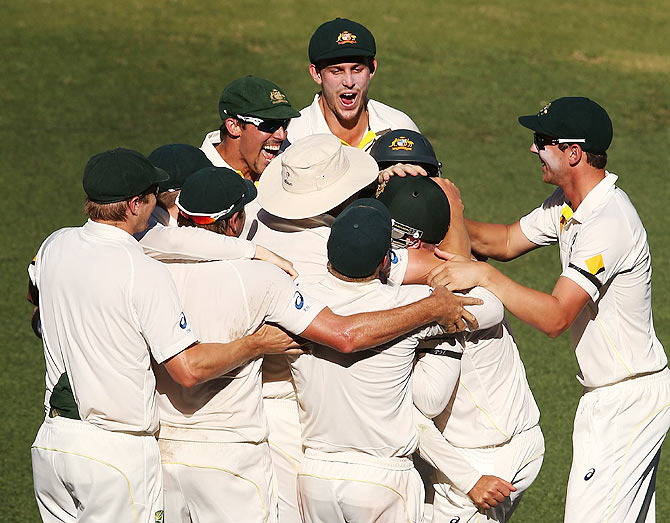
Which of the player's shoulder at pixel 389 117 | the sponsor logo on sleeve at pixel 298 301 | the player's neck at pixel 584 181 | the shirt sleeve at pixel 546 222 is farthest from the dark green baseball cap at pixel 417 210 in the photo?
the player's shoulder at pixel 389 117

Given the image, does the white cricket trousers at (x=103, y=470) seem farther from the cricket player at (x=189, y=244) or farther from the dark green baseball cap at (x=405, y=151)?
the dark green baseball cap at (x=405, y=151)

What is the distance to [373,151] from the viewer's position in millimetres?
5031

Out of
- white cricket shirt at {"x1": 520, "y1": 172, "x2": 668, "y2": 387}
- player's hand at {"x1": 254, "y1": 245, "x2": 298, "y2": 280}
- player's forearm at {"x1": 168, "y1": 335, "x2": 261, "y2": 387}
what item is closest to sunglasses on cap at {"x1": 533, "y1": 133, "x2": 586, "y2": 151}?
white cricket shirt at {"x1": 520, "y1": 172, "x2": 668, "y2": 387}

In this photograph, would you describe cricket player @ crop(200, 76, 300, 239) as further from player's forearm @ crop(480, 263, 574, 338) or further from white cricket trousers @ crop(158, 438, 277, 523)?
white cricket trousers @ crop(158, 438, 277, 523)

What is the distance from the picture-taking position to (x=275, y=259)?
428 cm

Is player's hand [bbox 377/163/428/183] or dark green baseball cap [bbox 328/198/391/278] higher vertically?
player's hand [bbox 377/163/428/183]

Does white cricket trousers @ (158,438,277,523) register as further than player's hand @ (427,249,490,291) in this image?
No

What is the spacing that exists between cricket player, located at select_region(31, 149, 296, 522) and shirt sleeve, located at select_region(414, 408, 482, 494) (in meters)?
0.97

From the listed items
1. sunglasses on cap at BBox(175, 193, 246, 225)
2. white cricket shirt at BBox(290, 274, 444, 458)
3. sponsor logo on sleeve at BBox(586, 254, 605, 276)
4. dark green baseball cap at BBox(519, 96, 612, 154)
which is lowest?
white cricket shirt at BBox(290, 274, 444, 458)

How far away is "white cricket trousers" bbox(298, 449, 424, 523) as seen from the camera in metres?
4.08

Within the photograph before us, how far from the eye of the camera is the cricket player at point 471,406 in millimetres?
4363

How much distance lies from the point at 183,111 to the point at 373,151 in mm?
8468

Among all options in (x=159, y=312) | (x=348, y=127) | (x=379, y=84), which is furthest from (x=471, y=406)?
(x=379, y=84)

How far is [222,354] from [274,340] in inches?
9.4
